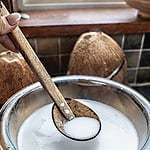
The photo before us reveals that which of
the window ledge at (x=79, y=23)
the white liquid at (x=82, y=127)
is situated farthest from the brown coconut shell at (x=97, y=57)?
the white liquid at (x=82, y=127)

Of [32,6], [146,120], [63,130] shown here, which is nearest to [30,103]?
[63,130]

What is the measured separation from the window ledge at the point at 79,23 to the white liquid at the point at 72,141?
230 mm

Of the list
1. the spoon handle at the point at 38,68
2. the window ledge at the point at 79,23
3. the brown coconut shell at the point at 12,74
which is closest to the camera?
the spoon handle at the point at 38,68

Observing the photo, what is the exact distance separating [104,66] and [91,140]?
0.69 ft

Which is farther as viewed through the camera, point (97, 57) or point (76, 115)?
point (97, 57)

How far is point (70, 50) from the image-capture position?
2.44ft

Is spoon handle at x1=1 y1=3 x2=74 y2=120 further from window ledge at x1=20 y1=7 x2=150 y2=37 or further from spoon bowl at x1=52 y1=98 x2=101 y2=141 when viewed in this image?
window ledge at x1=20 y1=7 x2=150 y2=37

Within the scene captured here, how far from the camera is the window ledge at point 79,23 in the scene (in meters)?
0.69

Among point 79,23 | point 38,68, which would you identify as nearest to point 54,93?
point 38,68

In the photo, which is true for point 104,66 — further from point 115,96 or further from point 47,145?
point 47,145

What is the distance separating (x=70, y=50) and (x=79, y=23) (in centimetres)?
8

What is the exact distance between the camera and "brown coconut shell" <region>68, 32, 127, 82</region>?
24.9 inches

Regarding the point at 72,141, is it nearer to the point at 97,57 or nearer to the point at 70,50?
the point at 97,57

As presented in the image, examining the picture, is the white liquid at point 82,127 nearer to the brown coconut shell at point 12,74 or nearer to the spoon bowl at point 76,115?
the spoon bowl at point 76,115
